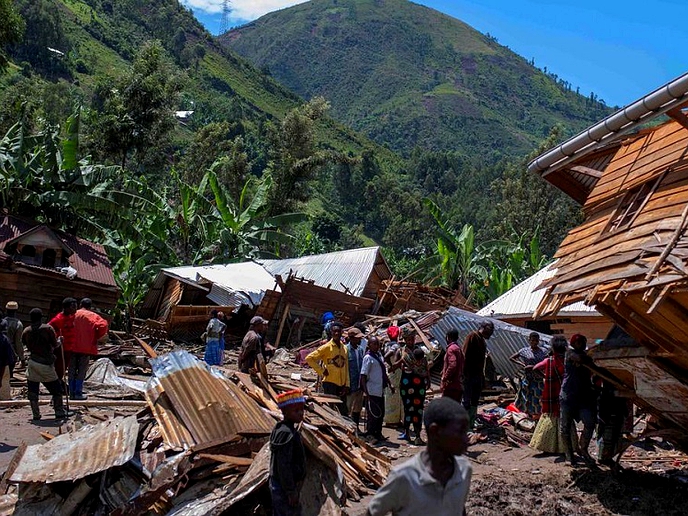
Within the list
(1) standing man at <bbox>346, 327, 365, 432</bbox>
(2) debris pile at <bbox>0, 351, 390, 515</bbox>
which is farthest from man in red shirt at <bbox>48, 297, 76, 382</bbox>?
(1) standing man at <bbox>346, 327, 365, 432</bbox>

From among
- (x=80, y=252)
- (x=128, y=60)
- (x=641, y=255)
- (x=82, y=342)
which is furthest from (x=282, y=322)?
(x=128, y=60)

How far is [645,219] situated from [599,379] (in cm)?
205

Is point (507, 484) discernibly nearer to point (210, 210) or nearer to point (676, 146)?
point (676, 146)

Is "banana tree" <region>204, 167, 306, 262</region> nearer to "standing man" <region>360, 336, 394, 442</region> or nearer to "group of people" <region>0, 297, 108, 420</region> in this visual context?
"group of people" <region>0, 297, 108, 420</region>

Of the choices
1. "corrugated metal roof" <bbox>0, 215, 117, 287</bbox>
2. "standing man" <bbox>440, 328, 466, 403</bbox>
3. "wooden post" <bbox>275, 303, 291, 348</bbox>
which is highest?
"standing man" <bbox>440, 328, 466, 403</bbox>

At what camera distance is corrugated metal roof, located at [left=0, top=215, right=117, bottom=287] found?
2055 cm

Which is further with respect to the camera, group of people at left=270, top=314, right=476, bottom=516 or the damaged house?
the damaged house

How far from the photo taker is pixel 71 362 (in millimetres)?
11008

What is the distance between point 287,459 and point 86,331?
6190 mm

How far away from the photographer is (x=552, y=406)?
9688mm

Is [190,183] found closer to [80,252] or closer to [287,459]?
[80,252]

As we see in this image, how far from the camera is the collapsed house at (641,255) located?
670 cm

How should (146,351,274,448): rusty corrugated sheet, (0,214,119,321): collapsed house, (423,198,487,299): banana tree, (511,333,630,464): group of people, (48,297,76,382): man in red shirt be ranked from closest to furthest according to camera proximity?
(146,351,274,448): rusty corrugated sheet → (511,333,630,464): group of people → (48,297,76,382): man in red shirt → (0,214,119,321): collapsed house → (423,198,487,299): banana tree

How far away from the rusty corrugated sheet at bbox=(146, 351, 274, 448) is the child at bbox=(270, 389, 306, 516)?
6.69ft
